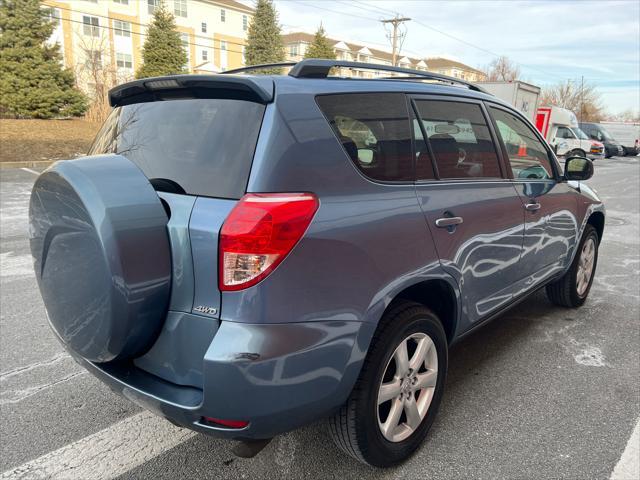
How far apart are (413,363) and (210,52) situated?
57.0m

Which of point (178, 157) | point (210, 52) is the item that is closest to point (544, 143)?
point (178, 157)

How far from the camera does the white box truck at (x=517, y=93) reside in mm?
18828

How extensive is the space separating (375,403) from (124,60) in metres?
52.4

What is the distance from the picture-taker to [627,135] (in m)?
40.2

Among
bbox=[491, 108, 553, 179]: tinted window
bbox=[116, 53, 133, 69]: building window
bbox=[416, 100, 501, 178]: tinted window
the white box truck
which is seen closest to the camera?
bbox=[416, 100, 501, 178]: tinted window

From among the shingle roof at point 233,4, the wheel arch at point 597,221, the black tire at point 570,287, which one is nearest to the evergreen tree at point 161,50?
the shingle roof at point 233,4

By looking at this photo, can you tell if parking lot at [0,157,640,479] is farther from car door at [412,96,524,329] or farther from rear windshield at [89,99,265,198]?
rear windshield at [89,99,265,198]

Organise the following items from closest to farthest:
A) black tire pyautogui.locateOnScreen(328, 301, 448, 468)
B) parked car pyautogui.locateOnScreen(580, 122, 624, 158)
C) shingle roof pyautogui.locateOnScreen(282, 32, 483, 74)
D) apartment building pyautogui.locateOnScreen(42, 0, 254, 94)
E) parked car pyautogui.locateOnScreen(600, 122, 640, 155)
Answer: black tire pyautogui.locateOnScreen(328, 301, 448, 468)
parked car pyautogui.locateOnScreen(580, 122, 624, 158)
apartment building pyautogui.locateOnScreen(42, 0, 254, 94)
parked car pyautogui.locateOnScreen(600, 122, 640, 155)
shingle roof pyautogui.locateOnScreen(282, 32, 483, 74)

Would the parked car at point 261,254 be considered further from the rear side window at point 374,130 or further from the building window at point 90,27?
the building window at point 90,27

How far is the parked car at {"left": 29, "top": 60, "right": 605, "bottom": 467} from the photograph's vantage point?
5.89 ft

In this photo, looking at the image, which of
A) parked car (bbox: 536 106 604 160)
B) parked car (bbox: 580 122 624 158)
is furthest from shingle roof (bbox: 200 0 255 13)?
parked car (bbox: 536 106 604 160)

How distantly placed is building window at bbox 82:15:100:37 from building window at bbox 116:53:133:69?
326cm

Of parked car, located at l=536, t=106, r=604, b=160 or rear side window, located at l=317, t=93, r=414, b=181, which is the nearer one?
rear side window, located at l=317, t=93, r=414, b=181

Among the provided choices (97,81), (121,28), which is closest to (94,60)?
(97,81)
